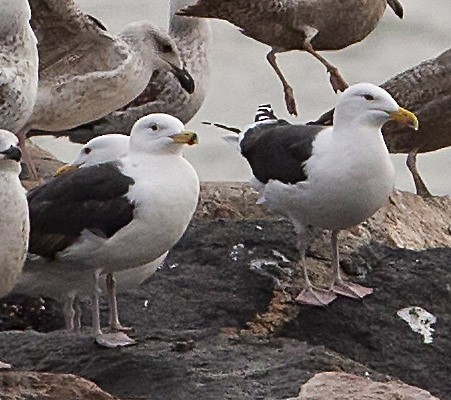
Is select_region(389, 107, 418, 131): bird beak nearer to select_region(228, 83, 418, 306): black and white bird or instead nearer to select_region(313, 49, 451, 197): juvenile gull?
select_region(228, 83, 418, 306): black and white bird

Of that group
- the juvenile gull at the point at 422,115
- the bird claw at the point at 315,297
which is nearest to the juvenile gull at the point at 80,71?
the juvenile gull at the point at 422,115

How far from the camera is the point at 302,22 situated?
12469 mm

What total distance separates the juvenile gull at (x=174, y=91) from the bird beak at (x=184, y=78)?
73mm

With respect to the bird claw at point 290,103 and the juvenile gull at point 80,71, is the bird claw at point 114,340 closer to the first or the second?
the juvenile gull at point 80,71

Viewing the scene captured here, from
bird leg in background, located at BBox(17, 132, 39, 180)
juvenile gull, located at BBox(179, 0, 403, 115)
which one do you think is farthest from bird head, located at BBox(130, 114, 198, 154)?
juvenile gull, located at BBox(179, 0, 403, 115)

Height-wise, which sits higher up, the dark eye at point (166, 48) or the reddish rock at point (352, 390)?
the reddish rock at point (352, 390)

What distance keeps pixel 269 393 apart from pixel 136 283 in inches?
73.1

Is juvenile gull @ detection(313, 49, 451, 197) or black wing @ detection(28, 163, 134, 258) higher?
black wing @ detection(28, 163, 134, 258)

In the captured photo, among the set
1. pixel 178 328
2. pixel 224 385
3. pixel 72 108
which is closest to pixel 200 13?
pixel 72 108

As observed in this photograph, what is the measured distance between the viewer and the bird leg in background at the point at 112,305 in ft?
24.4

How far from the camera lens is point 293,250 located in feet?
29.5

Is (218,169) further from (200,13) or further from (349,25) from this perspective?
(200,13)

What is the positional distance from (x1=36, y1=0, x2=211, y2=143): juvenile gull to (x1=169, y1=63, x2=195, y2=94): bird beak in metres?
0.07

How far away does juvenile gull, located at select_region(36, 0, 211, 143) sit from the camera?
12195 millimetres
